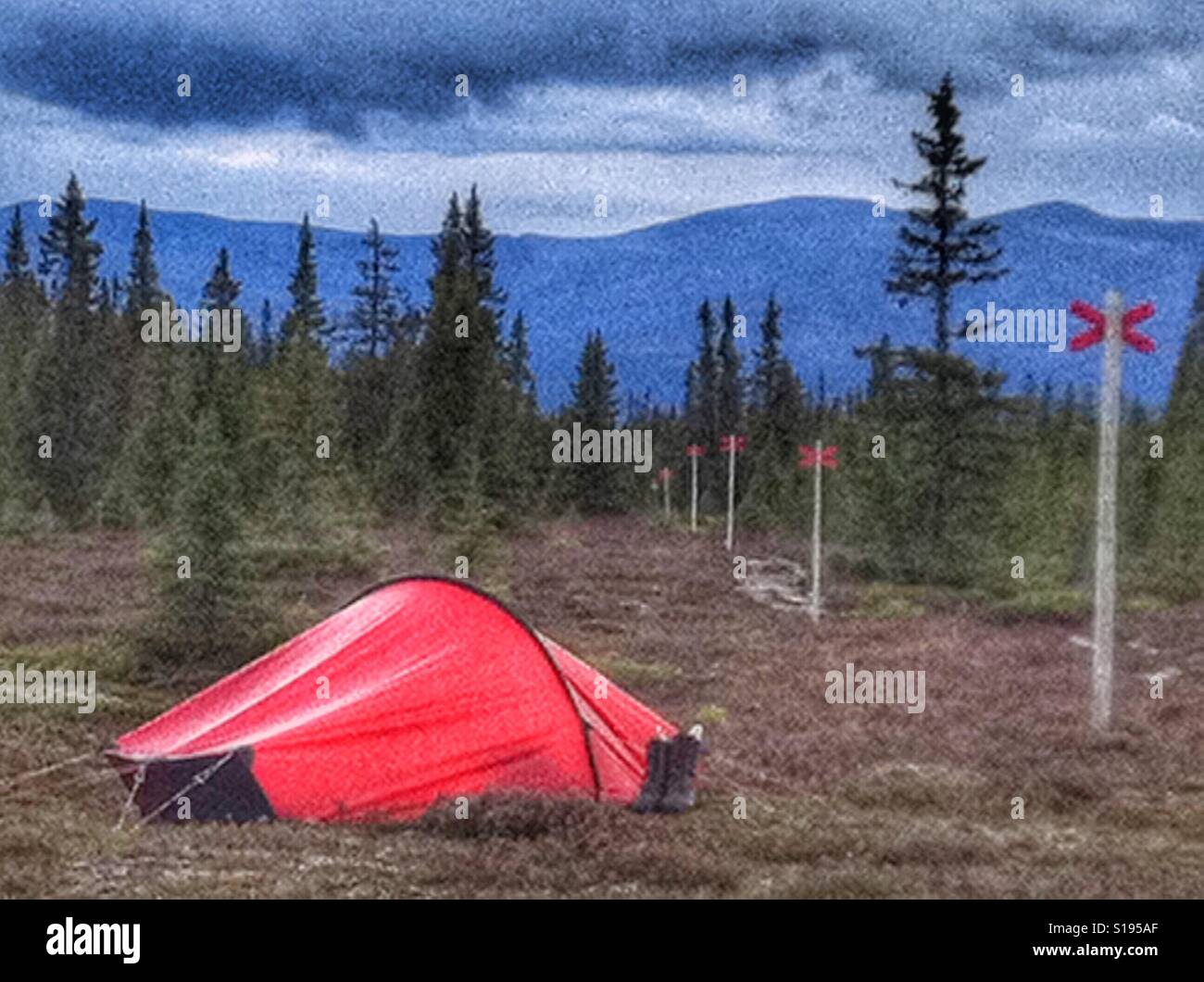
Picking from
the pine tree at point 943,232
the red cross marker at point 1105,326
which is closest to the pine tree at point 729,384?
the pine tree at point 943,232

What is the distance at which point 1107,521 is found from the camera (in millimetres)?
18875

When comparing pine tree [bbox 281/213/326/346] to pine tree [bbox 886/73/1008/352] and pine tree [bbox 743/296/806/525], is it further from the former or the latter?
pine tree [bbox 886/73/1008/352]

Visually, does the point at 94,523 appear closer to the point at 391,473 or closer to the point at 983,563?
the point at 391,473

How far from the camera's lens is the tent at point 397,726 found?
12594mm

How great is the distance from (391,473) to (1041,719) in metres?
39.2

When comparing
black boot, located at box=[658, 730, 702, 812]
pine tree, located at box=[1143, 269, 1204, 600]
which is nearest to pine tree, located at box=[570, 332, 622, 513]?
pine tree, located at box=[1143, 269, 1204, 600]

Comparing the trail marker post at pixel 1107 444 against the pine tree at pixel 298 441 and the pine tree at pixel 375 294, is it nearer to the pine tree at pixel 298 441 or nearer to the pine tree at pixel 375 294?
the pine tree at pixel 298 441

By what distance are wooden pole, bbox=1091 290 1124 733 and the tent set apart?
21.8 ft

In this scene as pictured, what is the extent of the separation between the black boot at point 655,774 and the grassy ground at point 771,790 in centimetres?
52

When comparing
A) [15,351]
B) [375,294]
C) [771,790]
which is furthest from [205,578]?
[375,294]

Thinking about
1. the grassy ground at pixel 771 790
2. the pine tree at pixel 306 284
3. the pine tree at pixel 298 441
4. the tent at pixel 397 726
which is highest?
the pine tree at pixel 306 284

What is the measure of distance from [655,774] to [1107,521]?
8.14 metres

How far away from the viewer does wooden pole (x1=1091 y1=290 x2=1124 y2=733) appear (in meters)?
18.4

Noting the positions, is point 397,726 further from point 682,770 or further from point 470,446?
point 470,446
